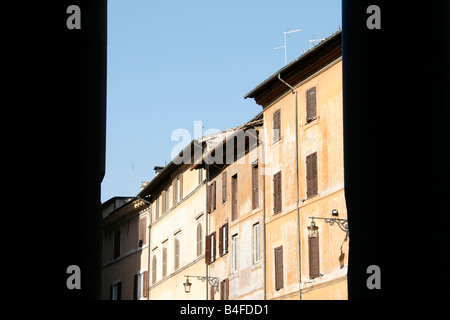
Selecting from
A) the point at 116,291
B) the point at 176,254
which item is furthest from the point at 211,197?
the point at 116,291

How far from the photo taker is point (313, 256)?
2708 centimetres

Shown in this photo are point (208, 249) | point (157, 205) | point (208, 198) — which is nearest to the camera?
point (208, 249)

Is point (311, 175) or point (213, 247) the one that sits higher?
point (311, 175)

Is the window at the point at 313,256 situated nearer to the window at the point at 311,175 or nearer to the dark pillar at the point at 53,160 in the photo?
the window at the point at 311,175

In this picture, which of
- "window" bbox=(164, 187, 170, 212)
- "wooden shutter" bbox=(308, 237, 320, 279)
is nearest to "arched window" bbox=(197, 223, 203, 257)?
"window" bbox=(164, 187, 170, 212)

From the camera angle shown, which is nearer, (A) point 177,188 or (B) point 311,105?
(B) point 311,105

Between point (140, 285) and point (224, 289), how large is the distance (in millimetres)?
14222

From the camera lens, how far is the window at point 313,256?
88.0 ft

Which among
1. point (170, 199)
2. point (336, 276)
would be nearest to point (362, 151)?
point (336, 276)

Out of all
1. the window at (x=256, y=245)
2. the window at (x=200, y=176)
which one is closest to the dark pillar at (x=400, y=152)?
the window at (x=256, y=245)

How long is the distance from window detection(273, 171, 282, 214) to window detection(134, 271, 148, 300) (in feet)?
60.0

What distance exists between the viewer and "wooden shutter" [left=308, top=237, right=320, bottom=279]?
26.8 metres

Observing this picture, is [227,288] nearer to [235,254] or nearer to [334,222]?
[235,254]
